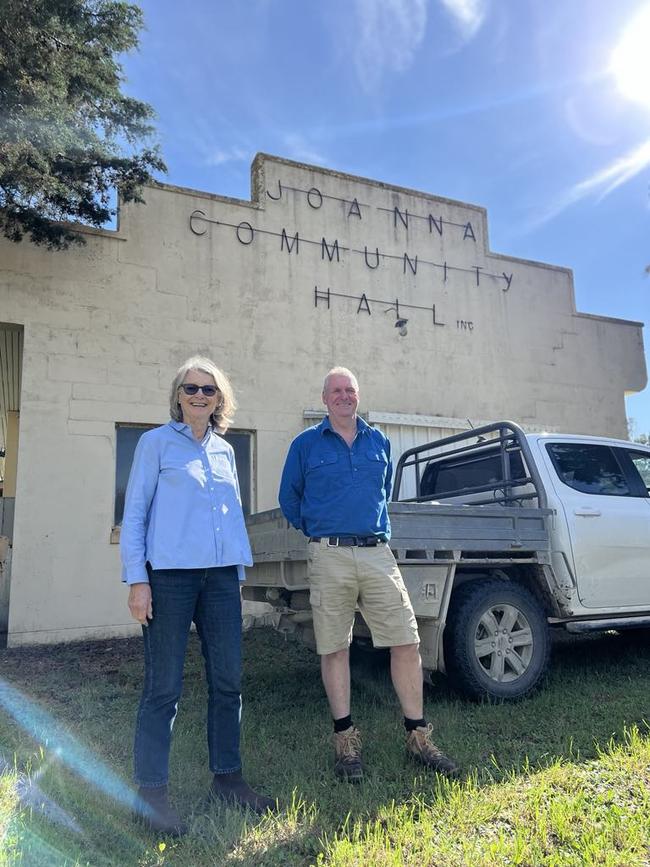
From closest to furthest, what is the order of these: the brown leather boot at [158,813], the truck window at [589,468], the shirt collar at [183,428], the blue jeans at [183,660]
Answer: the brown leather boot at [158,813] < the blue jeans at [183,660] < the shirt collar at [183,428] < the truck window at [589,468]

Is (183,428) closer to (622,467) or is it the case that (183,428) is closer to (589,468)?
(589,468)

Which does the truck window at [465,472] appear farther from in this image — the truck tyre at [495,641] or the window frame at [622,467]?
the truck tyre at [495,641]

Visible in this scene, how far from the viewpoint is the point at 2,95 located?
600cm

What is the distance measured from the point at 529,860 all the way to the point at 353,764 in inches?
38.7

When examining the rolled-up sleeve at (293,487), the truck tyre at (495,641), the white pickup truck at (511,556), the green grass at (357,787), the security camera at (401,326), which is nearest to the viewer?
the green grass at (357,787)

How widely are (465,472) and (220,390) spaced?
3.22 meters

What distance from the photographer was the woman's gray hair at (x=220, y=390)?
10.7 feet

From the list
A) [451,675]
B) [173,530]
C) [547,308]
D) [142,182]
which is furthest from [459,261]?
[173,530]

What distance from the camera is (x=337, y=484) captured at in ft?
11.9

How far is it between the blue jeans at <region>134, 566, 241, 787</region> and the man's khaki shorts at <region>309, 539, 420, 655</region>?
58cm

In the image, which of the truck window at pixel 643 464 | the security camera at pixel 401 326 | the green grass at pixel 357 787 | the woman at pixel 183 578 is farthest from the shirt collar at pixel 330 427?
the security camera at pixel 401 326

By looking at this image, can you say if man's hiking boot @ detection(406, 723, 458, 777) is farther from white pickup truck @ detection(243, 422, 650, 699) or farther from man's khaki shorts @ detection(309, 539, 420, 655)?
white pickup truck @ detection(243, 422, 650, 699)

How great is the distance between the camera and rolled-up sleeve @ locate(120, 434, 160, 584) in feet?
9.46

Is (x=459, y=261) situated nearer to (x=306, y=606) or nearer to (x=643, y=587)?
(x=643, y=587)
